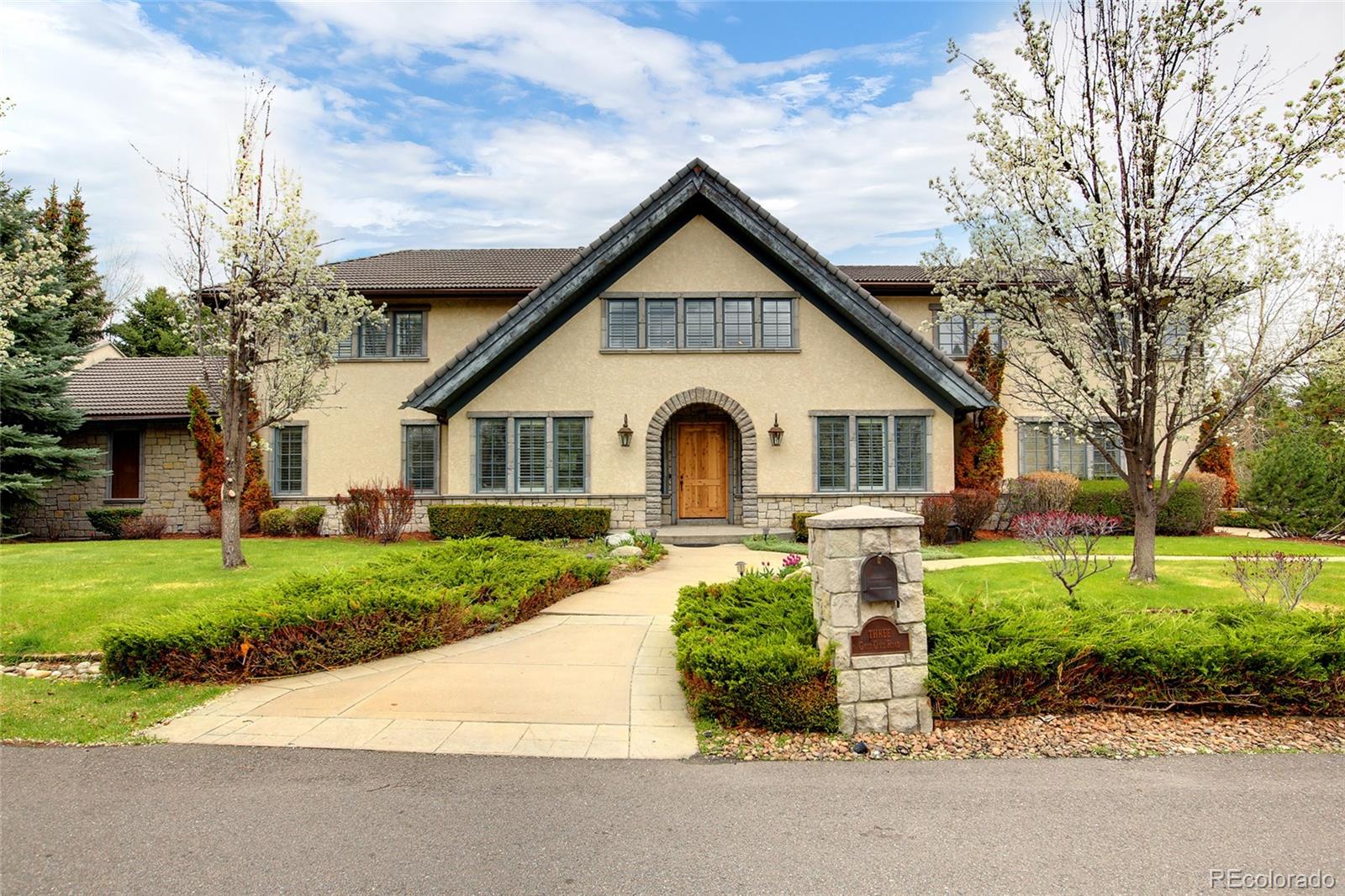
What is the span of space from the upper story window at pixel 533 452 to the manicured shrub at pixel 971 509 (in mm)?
7596

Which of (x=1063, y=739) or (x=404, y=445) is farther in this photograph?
(x=404, y=445)

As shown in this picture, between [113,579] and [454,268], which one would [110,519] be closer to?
[113,579]

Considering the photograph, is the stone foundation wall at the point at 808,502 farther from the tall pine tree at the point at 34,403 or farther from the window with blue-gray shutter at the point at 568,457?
the tall pine tree at the point at 34,403

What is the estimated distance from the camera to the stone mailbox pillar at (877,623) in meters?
5.18

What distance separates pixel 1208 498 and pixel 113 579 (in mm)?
19648

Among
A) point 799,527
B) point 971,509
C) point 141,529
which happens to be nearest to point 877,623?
point 799,527

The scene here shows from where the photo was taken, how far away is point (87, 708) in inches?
220

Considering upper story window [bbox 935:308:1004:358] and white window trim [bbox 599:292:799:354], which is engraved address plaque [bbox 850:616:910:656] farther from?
upper story window [bbox 935:308:1004:358]

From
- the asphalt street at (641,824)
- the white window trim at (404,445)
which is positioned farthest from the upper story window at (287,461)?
the asphalt street at (641,824)

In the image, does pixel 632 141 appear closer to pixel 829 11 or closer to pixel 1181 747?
pixel 829 11

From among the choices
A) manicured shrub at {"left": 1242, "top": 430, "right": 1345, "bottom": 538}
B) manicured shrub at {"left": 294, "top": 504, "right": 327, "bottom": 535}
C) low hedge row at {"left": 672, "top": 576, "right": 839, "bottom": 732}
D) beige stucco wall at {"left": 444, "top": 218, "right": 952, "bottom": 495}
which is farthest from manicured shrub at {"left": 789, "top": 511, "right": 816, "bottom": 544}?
manicured shrub at {"left": 294, "top": 504, "right": 327, "bottom": 535}

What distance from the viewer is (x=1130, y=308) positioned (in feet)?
30.6

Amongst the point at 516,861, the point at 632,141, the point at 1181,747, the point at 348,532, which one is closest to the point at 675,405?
the point at 632,141

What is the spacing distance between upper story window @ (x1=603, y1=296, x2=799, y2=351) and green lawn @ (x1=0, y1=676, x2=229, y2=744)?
11.4 m
